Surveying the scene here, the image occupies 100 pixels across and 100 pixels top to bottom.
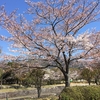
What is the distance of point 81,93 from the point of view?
26.7ft

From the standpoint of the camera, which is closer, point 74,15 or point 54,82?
point 74,15

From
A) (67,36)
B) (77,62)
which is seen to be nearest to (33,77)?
(77,62)

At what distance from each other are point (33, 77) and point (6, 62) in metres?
10.8

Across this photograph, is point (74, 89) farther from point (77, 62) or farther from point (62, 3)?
point (62, 3)

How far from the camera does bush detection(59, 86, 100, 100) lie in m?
7.71

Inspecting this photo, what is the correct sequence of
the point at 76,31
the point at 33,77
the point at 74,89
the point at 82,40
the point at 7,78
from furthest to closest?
1. the point at 7,78
2. the point at 33,77
3. the point at 76,31
4. the point at 82,40
5. the point at 74,89

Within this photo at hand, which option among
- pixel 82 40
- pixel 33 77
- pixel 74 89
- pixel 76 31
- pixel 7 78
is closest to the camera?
pixel 74 89

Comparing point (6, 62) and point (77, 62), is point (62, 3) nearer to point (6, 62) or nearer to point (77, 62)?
point (77, 62)

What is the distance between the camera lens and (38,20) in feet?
31.8

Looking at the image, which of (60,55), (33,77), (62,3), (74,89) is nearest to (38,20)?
(62,3)

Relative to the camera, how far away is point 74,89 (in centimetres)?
798

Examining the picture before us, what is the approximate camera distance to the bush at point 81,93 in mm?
7705

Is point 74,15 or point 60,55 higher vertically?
point 74,15

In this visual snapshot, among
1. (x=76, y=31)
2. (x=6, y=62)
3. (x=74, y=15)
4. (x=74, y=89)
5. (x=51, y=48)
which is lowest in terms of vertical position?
(x=74, y=89)
